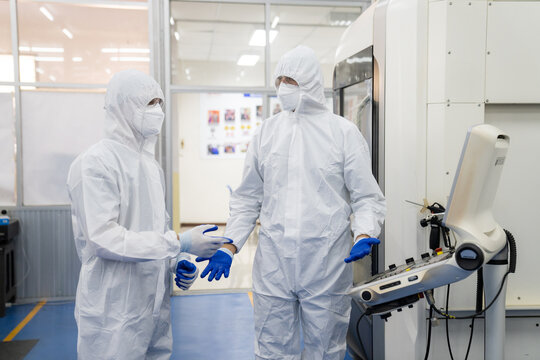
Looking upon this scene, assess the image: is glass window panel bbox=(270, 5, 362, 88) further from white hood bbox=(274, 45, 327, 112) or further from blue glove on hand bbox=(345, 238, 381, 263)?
blue glove on hand bbox=(345, 238, 381, 263)

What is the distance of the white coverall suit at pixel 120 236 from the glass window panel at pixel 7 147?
2.73 m

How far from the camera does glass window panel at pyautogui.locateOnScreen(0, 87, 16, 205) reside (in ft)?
11.8

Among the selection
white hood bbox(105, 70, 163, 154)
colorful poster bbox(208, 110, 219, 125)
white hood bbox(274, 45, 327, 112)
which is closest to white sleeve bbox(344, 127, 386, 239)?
white hood bbox(274, 45, 327, 112)

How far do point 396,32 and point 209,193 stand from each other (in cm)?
524

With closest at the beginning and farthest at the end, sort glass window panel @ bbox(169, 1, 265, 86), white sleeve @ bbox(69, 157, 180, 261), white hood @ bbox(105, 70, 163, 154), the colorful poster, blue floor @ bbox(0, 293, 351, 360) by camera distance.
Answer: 1. white sleeve @ bbox(69, 157, 180, 261)
2. white hood @ bbox(105, 70, 163, 154)
3. blue floor @ bbox(0, 293, 351, 360)
4. glass window panel @ bbox(169, 1, 265, 86)
5. the colorful poster

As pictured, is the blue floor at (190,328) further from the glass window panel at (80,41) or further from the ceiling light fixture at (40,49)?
the ceiling light fixture at (40,49)

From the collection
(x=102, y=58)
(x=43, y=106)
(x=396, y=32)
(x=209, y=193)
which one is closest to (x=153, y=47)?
(x=102, y=58)

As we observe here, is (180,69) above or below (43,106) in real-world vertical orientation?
above

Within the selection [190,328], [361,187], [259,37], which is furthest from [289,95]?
[259,37]

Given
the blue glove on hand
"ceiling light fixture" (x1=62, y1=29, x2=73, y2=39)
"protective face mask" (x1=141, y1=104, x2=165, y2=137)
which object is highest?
"ceiling light fixture" (x1=62, y1=29, x2=73, y2=39)

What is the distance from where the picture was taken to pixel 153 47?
12.2 feet

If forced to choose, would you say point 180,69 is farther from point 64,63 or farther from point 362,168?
point 362,168

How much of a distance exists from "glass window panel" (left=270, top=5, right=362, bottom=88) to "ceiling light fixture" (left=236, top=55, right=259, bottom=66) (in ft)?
0.57

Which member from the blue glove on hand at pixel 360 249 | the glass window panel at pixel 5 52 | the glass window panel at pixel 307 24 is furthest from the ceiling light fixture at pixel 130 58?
the blue glove on hand at pixel 360 249
